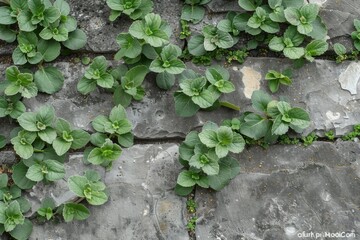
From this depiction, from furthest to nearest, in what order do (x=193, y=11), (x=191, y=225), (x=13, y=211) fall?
(x=193, y=11), (x=191, y=225), (x=13, y=211)

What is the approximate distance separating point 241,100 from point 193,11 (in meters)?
0.60

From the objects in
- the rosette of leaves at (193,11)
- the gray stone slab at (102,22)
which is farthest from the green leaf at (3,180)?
the rosette of leaves at (193,11)

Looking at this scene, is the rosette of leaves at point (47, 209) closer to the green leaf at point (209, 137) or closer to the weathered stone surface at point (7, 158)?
the weathered stone surface at point (7, 158)

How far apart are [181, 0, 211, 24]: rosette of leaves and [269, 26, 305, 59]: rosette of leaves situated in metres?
0.44

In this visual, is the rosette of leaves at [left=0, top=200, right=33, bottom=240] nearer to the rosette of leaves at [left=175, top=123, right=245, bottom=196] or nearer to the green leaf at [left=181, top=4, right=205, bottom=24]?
the rosette of leaves at [left=175, top=123, right=245, bottom=196]

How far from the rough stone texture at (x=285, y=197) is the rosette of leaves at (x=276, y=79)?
0.34m

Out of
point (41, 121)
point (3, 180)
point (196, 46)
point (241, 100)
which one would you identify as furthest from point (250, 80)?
point (3, 180)

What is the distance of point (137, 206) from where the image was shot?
2.94 m

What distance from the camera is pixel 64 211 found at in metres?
2.84

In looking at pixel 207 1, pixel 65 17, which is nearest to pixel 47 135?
pixel 65 17

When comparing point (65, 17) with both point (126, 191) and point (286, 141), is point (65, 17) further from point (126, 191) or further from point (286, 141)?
point (286, 141)

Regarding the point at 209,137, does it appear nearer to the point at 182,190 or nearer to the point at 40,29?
the point at 182,190

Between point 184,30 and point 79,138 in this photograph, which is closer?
point 79,138

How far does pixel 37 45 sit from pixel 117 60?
445mm
